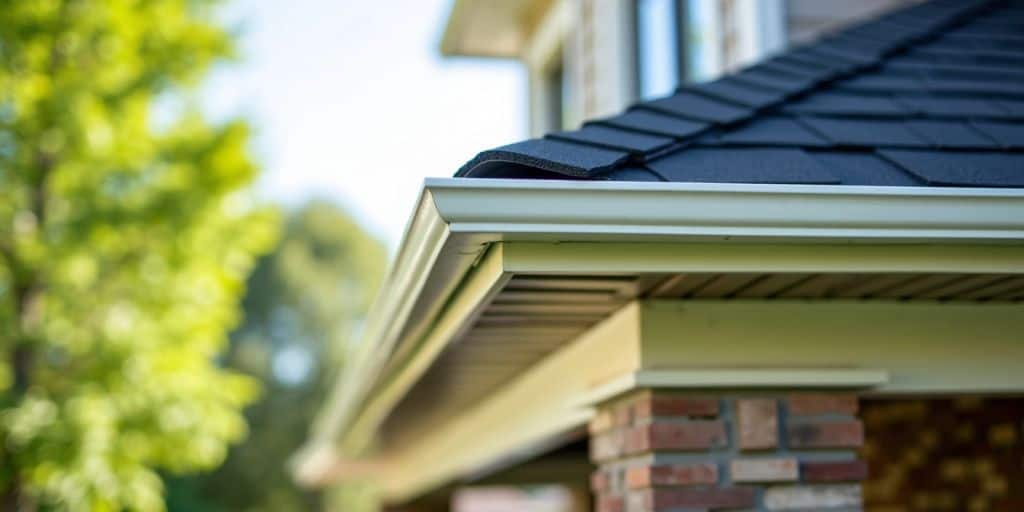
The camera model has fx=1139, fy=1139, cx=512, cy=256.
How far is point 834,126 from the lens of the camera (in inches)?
126

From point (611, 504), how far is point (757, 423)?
→ 565mm

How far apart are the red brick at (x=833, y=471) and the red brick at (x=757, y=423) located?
112 millimetres

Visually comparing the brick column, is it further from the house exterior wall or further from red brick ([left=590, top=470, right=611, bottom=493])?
the house exterior wall

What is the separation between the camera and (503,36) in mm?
9625

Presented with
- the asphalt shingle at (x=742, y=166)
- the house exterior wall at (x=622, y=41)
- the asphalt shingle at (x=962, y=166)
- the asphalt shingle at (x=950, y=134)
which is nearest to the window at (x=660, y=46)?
the house exterior wall at (x=622, y=41)

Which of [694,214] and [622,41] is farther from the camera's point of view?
[622,41]

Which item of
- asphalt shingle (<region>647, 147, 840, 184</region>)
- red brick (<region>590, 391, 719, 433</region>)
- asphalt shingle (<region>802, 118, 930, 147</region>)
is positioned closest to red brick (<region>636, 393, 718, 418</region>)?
red brick (<region>590, 391, 719, 433</region>)

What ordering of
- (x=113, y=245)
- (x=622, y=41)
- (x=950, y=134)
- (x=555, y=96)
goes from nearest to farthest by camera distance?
(x=950, y=134) < (x=622, y=41) < (x=555, y=96) < (x=113, y=245)

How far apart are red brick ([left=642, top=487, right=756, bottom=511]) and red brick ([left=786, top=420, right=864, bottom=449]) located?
21 centimetres

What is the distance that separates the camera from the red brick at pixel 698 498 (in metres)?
2.98

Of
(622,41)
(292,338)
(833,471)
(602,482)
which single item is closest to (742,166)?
(833,471)

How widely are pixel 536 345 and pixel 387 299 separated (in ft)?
2.61

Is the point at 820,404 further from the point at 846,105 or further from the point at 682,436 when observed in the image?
the point at 846,105

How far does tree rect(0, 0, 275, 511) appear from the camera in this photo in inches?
385
